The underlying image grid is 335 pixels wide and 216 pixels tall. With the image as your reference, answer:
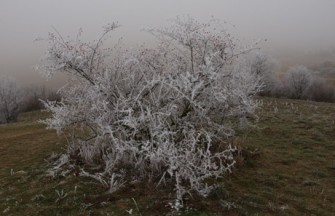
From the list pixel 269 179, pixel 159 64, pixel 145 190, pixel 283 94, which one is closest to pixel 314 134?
pixel 269 179

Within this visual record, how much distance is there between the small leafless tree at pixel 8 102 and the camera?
63.3m

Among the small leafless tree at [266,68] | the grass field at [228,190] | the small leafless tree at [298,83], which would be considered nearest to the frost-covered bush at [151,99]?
the grass field at [228,190]

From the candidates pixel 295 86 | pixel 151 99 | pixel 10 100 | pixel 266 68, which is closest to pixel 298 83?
→ pixel 295 86

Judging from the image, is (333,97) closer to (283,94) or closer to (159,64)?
(283,94)

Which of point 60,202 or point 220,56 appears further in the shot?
point 220,56

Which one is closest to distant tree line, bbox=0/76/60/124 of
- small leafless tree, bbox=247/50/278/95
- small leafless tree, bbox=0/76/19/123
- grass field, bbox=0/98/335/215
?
small leafless tree, bbox=0/76/19/123

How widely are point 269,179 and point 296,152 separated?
500 centimetres

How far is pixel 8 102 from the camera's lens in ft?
213

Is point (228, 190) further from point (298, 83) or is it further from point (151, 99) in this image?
point (298, 83)

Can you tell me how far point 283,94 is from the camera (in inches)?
2857

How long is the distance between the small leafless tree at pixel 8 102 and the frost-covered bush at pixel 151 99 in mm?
49868

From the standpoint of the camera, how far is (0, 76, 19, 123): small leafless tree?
6333cm

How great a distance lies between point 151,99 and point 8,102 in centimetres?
5531

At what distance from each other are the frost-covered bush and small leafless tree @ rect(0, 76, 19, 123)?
49.9 m
